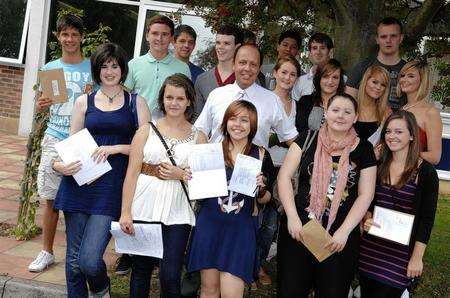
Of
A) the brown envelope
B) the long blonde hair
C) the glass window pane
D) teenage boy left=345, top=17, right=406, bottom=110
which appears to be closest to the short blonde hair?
the long blonde hair

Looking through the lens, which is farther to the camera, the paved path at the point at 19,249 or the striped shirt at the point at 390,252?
the paved path at the point at 19,249

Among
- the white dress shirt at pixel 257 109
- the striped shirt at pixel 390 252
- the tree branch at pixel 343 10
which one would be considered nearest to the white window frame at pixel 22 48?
the tree branch at pixel 343 10

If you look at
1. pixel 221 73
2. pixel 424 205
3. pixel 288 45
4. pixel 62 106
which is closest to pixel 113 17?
pixel 288 45

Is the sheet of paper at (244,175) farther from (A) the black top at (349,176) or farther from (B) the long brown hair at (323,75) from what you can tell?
(B) the long brown hair at (323,75)

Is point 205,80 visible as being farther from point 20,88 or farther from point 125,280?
point 20,88

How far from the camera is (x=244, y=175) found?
3.48 meters

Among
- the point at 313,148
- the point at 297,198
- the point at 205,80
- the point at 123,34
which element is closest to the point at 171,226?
the point at 297,198

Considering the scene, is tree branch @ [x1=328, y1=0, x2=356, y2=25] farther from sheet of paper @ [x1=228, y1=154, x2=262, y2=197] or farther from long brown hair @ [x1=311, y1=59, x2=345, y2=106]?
sheet of paper @ [x1=228, y1=154, x2=262, y2=197]

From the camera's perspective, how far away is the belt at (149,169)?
3615 millimetres

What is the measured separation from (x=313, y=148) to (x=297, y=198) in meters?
0.35

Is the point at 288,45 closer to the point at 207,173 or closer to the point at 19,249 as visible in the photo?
the point at 207,173

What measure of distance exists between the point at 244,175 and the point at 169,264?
2.60 feet

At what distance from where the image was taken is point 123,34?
10477 mm

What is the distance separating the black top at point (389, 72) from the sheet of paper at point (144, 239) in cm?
216
